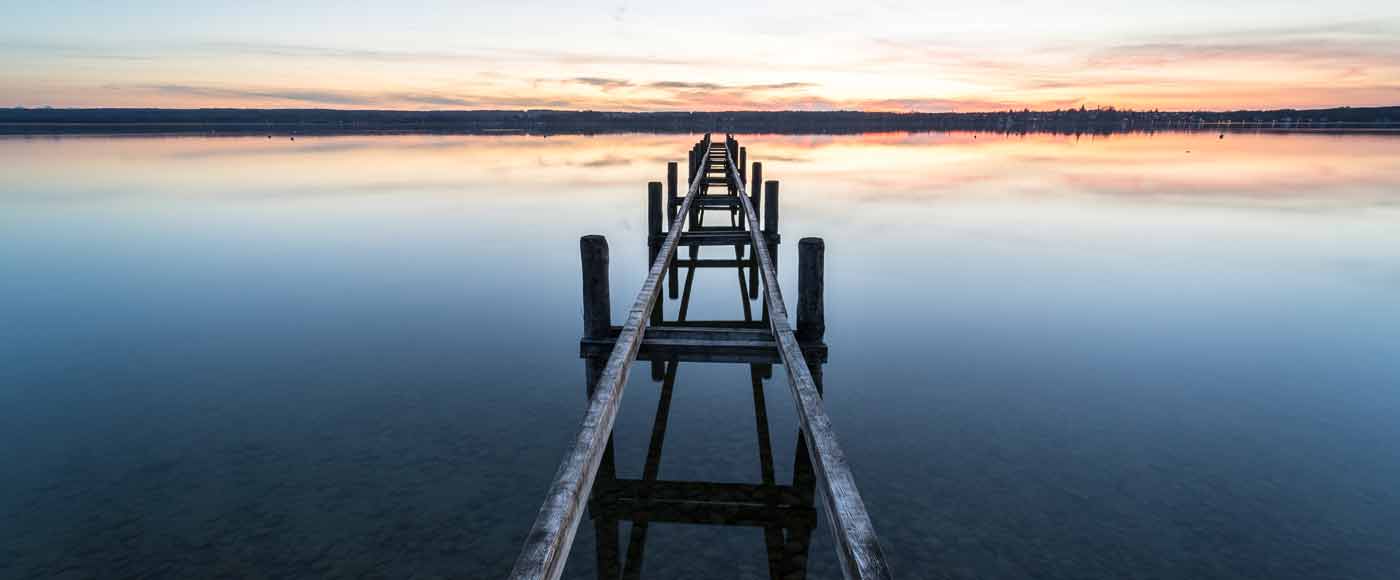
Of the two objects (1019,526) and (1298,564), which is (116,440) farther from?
(1298,564)

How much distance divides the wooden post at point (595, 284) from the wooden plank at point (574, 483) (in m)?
0.60

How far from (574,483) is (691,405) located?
5.47 m

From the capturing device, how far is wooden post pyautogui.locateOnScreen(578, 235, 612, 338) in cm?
564

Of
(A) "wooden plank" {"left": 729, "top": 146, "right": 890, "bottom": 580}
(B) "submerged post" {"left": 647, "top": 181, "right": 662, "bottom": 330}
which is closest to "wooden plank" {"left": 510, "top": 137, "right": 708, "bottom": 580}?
(A) "wooden plank" {"left": 729, "top": 146, "right": 890, "bottom": 580}

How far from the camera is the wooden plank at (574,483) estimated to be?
2667 millimetres

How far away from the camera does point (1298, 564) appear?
5.57m

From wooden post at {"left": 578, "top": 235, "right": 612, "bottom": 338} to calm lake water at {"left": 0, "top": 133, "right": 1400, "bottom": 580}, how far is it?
1.80 meters

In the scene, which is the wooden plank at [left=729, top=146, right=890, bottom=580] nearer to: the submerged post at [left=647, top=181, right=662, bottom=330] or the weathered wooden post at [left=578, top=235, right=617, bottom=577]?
the weathered wooden post at [left=578, top=235, right=617, bottom=577]

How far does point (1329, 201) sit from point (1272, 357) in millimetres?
27084

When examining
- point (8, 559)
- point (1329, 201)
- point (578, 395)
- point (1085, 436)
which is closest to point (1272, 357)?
point (1085, 436)

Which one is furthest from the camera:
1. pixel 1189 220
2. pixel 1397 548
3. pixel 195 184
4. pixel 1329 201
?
pixel 195 184

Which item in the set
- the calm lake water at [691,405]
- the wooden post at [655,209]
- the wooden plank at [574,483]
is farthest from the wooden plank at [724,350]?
the wooden post at [655,209]

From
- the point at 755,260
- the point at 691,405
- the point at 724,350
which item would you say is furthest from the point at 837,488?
the point at 755,260

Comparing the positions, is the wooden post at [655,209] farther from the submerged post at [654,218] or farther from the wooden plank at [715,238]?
the wooden plank at [715,238]
